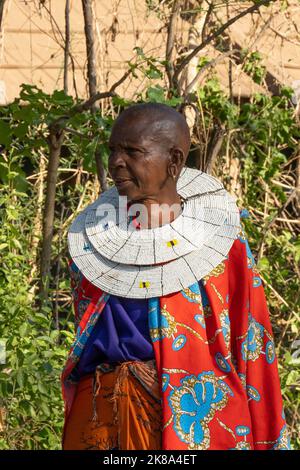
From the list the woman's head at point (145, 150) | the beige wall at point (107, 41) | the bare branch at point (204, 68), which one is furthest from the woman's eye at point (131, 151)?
the beige wall at point (107, 41)

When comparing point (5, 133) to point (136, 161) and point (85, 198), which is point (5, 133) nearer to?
point (85, 198)

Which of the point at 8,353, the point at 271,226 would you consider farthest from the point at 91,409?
the point at 271,226

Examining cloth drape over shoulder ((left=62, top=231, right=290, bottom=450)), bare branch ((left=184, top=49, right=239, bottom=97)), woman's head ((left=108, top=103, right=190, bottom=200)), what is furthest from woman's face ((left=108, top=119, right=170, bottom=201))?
bare branch ((left=184, top=49, right=239, bottom=97))

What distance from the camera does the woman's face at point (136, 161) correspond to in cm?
352

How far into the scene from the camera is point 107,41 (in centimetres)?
632

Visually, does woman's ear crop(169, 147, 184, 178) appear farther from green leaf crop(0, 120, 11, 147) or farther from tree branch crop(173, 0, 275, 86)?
tree branch crop(173, 0, 275, 86)

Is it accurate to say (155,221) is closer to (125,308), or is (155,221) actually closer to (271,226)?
(125,308)

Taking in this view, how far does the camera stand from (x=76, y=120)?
5.11 metres

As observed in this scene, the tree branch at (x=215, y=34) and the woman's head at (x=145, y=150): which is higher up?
the tree branch at (x=215, y=34)

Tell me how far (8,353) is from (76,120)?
111 cm

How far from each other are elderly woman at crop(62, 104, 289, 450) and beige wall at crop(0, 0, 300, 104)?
282 cm

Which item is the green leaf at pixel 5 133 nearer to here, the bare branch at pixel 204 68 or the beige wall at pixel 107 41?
the bare branch at pixel 204 68

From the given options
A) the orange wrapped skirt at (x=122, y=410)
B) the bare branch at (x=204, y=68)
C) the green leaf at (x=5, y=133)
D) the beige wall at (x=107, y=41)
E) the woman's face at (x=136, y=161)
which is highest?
the beige wall at (x=107, y=41)

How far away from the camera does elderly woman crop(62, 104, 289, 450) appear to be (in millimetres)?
3455
